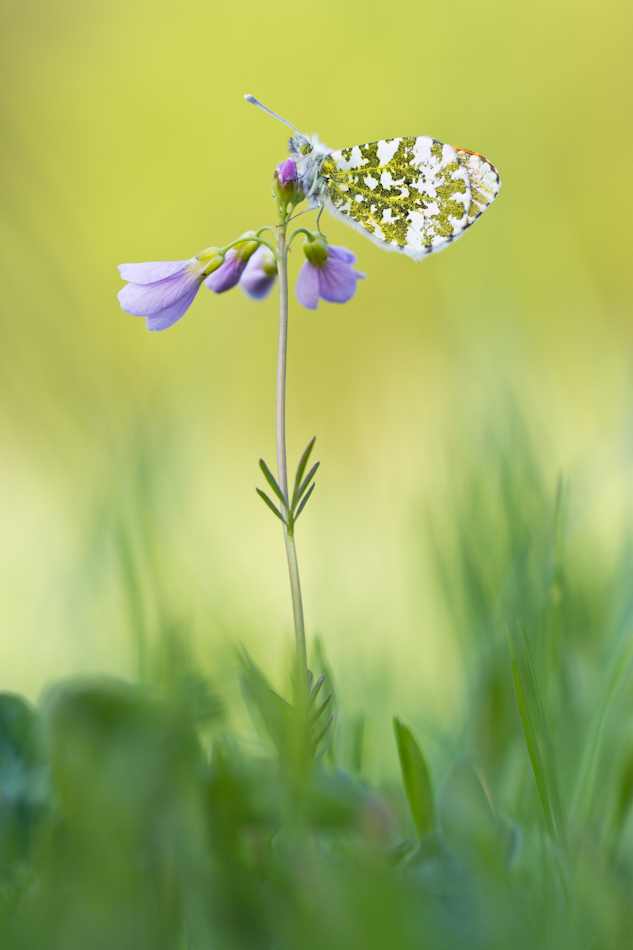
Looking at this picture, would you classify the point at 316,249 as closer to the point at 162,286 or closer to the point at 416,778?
the point at 162,286

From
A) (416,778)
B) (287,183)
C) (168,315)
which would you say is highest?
(287,183)

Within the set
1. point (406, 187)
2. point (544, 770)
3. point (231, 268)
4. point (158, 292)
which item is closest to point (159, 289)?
point (158, 292)

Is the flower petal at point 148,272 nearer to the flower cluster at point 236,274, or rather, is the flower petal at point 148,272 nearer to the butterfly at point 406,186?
the flower cluster at point 236,274

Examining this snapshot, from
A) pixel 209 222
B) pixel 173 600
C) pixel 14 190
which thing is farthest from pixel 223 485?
pixel 209 222

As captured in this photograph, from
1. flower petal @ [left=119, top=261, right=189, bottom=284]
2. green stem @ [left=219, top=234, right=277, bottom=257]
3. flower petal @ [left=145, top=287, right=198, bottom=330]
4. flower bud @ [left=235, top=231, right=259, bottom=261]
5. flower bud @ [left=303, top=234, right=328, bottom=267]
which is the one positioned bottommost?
flower petal @ [left=145, top=287, right=198, bottom=330]

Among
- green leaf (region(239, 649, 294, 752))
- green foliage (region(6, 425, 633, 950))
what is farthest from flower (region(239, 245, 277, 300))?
green leaf (region(239, 649, 294, 752))

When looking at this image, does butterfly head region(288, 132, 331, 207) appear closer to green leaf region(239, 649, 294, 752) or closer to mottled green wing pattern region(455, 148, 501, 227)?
mottled green wing pattern region(455, 148, 501, 227)

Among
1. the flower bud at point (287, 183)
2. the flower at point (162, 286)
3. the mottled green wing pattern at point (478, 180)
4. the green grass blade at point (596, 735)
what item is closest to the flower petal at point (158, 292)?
the flower at point (162, 286)
